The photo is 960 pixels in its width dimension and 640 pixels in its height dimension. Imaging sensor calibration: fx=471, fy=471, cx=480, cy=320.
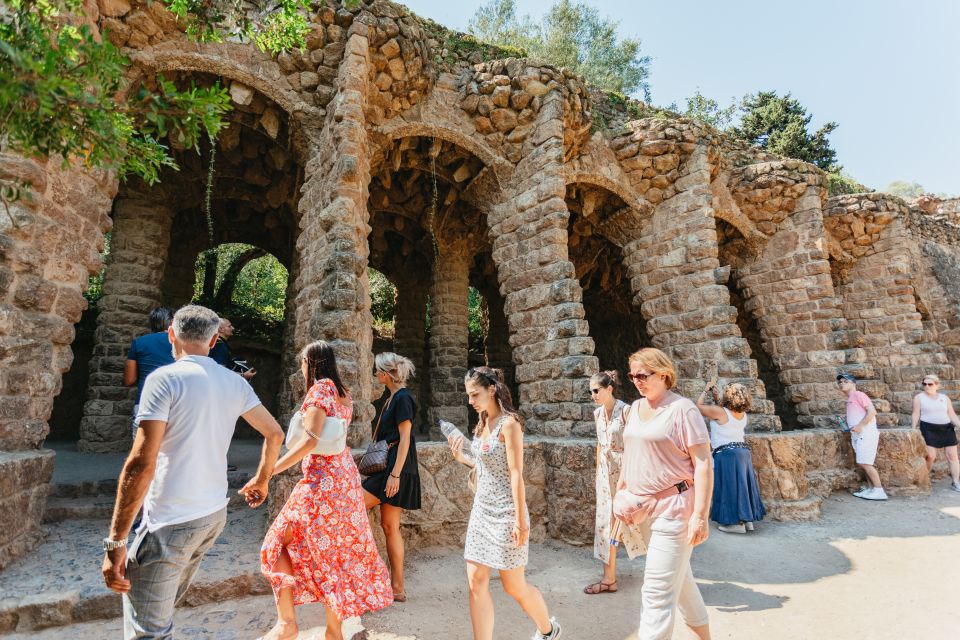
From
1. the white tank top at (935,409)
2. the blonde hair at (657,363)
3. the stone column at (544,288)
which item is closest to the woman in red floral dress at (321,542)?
the blonde hair at (657,363)

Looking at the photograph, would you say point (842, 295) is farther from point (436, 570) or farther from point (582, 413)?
point (436, 570)

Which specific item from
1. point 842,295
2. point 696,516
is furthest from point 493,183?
point 842,295

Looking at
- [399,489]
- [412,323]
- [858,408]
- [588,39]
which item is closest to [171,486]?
[399,489]

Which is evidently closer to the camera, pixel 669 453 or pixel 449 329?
pixel 669 453

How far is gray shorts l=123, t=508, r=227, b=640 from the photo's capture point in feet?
6.15

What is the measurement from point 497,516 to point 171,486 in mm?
1634

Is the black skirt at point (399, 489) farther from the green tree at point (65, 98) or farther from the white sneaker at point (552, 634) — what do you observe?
the green tree at point (65, 98)

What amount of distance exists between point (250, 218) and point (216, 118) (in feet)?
28.8

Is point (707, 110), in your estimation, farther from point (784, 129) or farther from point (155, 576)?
point (155, 576)

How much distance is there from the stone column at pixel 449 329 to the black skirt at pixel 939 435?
7.81 meters

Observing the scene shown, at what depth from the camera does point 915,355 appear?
31.8 feet

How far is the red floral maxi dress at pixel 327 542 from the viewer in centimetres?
260

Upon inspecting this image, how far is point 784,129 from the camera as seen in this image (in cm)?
1973

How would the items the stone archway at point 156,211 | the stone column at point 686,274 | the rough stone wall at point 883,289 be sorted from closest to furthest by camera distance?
the stone archway at point 156,211, the stone column at point 686,274, the rough stone wall at point 883,289
